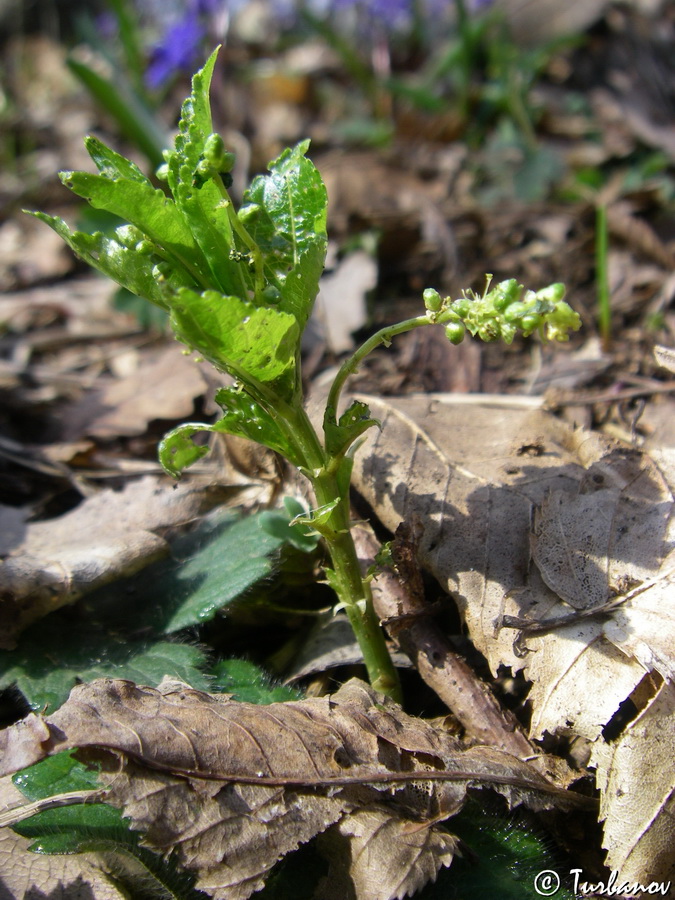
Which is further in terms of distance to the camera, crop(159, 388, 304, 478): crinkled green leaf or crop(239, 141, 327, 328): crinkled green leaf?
crop(159, 388, 304, 478): crinkled green leaf

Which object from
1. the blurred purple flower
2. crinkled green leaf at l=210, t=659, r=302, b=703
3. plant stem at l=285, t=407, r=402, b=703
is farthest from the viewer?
the blurred purple flower

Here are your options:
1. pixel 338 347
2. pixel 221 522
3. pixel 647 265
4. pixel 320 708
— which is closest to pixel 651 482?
pixel 320 708

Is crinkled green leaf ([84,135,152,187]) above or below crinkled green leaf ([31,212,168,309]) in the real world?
above

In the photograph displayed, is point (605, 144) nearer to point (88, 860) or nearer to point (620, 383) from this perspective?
point (620, 383)

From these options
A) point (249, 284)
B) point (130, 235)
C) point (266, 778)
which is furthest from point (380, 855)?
point (130, 235)

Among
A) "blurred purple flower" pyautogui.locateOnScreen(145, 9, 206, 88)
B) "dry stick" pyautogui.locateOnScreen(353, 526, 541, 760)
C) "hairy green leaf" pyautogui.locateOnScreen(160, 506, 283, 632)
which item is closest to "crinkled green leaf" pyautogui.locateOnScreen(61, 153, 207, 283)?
"hairy green leaf" pyautogui.locateOnScreen(160, 506, 283, 632)

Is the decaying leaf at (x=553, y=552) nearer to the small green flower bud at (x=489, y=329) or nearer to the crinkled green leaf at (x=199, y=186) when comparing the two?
the small green flower bud at (x=489, y=329)

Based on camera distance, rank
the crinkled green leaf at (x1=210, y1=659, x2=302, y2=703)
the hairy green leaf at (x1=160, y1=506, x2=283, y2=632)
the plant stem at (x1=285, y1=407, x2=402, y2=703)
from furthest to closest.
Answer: the hairy green leaf at (x1=160, y1=506, x2=283, y2=632), the crinkled green leaf at (x1=210, y1=659, x2=302, y2=703), the plant stem at (x1=285, y1=407, x2=402, y2=703)

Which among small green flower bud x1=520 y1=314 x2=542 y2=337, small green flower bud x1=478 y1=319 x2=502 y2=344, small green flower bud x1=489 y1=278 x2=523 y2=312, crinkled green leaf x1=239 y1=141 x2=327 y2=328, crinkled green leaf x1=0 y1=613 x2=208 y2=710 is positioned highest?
crinkled green leaf x1=239 y1=141 x2=327 y2=328

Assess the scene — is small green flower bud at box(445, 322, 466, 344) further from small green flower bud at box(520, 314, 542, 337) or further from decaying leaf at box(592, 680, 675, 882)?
decaying leaf at box(592, 680, 675, 882)
